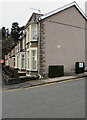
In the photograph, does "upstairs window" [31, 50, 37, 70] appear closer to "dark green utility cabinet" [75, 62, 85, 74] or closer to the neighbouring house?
the neighbouring house

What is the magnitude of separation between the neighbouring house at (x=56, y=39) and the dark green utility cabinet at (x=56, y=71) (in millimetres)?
805

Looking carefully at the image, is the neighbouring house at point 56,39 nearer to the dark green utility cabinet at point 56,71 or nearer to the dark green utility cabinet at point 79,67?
the dark green utility cabinet at point 79,67

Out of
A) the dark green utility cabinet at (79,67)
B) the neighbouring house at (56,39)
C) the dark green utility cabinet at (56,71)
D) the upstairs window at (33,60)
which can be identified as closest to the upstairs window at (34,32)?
the neighbouring house at (56,39)

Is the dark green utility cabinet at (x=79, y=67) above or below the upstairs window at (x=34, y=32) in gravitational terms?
below

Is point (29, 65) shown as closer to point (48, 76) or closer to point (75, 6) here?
point (48, 76)

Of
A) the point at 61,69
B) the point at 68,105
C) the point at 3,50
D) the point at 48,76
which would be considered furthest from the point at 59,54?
the point at 3,50

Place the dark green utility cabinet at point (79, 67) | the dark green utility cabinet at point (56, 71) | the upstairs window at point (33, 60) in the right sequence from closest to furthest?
1. the dark green utility cabinet at point (56, 71)
2. the upstairs window at point (33, 60)
3. the dark green utility cabinet at point (79, 67)

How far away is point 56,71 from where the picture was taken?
1666 centimetres

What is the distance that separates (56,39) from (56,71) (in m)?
3.73

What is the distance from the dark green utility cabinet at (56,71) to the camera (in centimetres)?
1630

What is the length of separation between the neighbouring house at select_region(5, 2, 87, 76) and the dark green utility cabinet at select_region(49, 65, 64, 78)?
805 mm

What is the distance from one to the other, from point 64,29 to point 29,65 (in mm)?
5911

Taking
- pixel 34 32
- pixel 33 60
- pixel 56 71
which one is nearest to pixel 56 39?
pixel 34 32

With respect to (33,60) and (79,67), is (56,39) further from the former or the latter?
(79,67)
